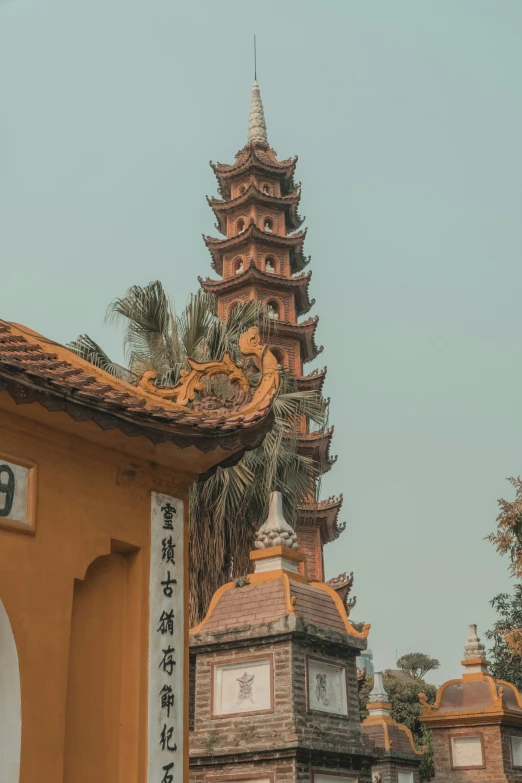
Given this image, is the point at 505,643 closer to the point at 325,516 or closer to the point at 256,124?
the point at 325,516

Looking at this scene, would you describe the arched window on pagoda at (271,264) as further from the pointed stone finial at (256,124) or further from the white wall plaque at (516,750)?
the white wall plaque at (516,750)

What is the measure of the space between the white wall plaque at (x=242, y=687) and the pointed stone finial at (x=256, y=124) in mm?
26840

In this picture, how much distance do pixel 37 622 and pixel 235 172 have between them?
28.5 metres

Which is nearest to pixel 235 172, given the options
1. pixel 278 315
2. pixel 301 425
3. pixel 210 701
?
pixel 278 315

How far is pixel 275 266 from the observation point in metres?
31.4

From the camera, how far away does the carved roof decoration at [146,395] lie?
5887 mm

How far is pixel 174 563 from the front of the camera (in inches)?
269

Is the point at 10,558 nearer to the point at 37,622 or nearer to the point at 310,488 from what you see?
the point at 37,622

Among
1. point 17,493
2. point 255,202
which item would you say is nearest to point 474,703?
point 17,493

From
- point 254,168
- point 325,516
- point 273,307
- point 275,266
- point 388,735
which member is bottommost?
point 388,735

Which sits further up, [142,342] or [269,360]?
[142,342]

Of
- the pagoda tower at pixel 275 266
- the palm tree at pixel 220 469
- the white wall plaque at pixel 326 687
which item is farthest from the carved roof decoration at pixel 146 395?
the pagoda tower at pixel 275 266

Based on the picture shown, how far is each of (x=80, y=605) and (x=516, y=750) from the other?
11.3 metres

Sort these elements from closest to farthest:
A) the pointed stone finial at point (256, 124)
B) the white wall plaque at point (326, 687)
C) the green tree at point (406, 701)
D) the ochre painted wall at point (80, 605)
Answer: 1. the ochre painted wall at point (80, 605)
2. the white wall plaque at point (326, 687)
3. the pointed stone finial at point (256, 124)
4. the green tree at point (406, 701)
